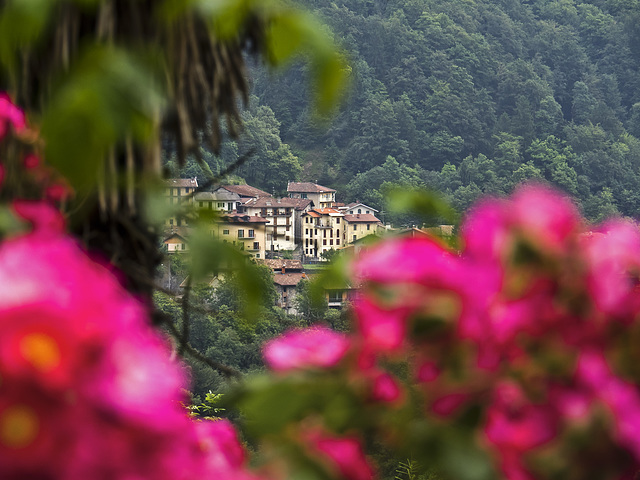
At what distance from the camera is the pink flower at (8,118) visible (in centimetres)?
48

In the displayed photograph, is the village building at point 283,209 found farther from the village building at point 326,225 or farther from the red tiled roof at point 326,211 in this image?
the red tiled roof at point 326,211

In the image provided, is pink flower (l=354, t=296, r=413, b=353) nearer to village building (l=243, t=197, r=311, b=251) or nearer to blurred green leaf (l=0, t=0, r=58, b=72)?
blurred green leaf (l=0, t=0, r=58, b=72)

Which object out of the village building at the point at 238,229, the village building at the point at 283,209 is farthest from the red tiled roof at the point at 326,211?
the village building at the point at 238,229

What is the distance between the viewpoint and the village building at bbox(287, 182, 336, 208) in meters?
32.4

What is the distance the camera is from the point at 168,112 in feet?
1.71

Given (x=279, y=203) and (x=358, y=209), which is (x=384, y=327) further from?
(x=358, y=209)

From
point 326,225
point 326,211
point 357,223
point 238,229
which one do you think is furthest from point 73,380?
point 326,211

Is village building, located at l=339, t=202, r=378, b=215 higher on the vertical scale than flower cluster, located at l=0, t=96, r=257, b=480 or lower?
lower

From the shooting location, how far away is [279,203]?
28922mm

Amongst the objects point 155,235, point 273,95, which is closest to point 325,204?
point 273,95

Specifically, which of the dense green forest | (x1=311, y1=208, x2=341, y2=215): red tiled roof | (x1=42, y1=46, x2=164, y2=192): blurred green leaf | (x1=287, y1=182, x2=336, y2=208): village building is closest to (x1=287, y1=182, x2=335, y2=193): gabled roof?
(x1=287, y1=182, x2=336, y2=208): village building

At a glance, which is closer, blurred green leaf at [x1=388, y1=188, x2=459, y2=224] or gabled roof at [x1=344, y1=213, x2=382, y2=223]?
blurred green leaf at [x1=388, y1=188, x2=459, y2=224]

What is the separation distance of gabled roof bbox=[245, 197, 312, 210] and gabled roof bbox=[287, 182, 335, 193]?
160 centimetres

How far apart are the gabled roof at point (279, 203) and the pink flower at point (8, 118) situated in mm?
26659
